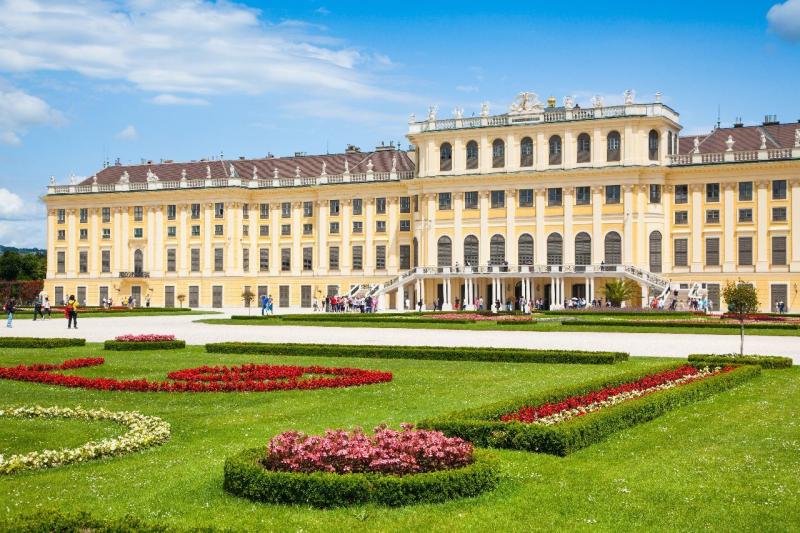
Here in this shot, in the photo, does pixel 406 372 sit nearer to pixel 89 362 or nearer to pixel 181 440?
pixel 89 362

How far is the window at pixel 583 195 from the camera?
77.9 meters

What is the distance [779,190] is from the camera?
73688 mm

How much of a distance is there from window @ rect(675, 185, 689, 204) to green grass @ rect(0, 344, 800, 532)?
58018 millimetres

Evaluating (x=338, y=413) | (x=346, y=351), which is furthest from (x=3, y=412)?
(x=346, y=351)

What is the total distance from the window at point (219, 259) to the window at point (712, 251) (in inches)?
1657

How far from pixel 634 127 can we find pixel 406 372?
5628 cm

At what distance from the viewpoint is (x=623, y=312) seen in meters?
57.8

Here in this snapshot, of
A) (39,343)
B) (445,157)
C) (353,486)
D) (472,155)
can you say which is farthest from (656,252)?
(353,486)

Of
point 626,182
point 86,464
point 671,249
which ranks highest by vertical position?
point 626,182

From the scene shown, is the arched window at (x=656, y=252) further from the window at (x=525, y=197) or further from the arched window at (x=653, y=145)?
the window at (x=525, y=197)

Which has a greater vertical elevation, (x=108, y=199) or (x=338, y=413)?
(x=108, y=199)

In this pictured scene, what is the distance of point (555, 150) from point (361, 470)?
69.8m

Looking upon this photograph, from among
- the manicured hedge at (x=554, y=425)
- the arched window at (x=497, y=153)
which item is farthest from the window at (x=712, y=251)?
the manicured hedge at (x=554, y=425)

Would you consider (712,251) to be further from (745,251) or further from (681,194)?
(681,194)
